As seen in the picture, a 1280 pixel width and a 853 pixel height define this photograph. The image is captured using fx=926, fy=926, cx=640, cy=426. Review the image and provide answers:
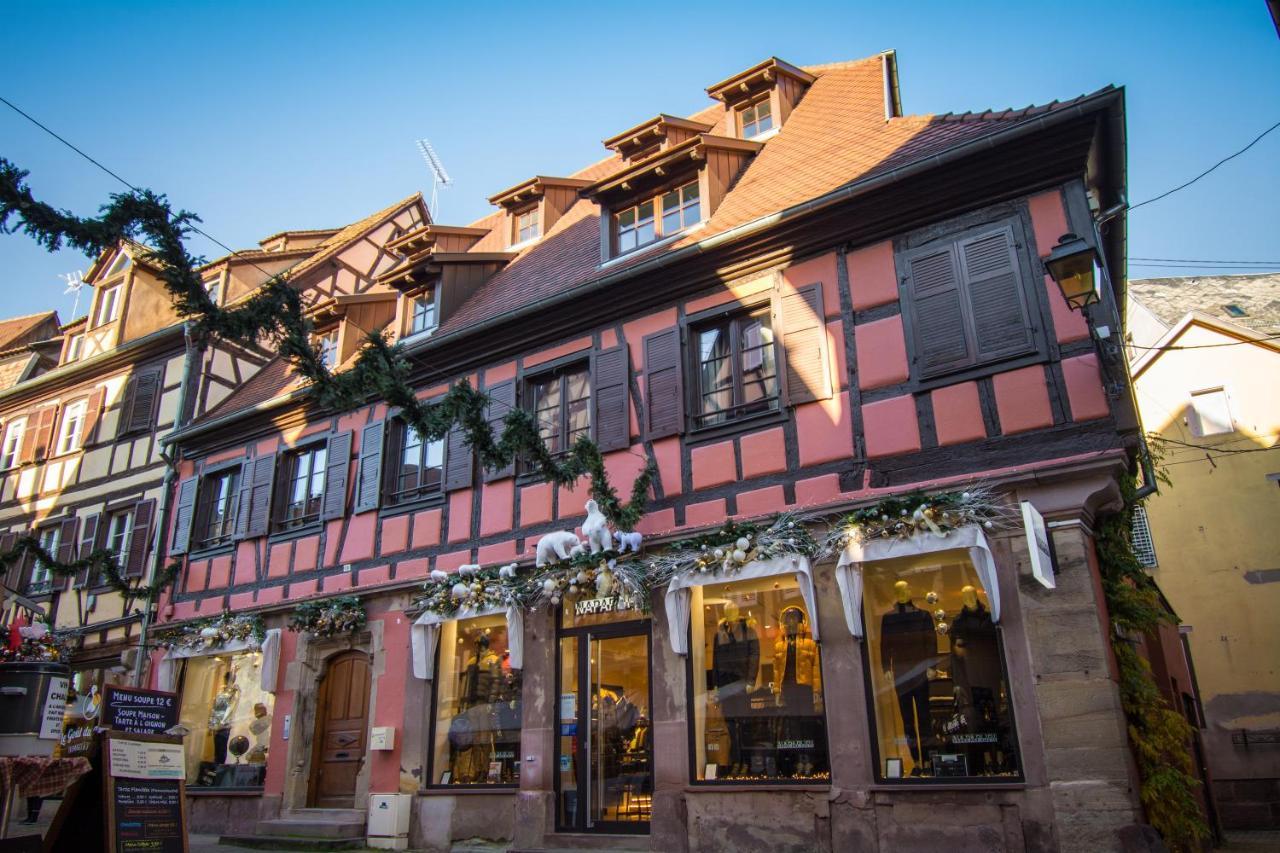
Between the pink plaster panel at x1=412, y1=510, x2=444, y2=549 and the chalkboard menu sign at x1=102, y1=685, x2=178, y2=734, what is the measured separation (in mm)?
4070

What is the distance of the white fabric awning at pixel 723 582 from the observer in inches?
324

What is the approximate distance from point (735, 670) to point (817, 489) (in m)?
1.90

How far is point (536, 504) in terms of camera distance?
1053 centimetres

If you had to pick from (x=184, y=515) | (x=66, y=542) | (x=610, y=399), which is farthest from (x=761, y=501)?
(x=66, y=542)

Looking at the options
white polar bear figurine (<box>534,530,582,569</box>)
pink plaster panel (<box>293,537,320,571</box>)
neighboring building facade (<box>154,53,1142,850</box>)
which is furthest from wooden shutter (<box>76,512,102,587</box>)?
white polar bear figurine (<box>534,530,582,569</box>)

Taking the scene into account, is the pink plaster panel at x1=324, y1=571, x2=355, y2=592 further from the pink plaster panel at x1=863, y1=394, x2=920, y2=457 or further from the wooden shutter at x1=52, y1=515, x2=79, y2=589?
the wooden shutter at x1=52, y1=515, x2=79, y2=589

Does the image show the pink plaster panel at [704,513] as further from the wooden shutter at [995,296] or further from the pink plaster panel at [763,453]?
the wooden shutter at [995,296]

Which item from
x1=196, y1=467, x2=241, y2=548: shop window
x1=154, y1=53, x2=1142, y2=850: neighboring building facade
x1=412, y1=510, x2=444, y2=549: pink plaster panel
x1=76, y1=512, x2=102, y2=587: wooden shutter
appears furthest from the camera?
x1=76, y1=512, x2=102, y2=587: wooden shutter

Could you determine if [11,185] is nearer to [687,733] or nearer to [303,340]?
[303,340]

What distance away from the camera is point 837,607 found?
8.22 meters

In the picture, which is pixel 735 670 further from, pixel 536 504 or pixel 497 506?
pixel 497 506

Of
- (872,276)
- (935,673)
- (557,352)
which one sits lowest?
(935,673)

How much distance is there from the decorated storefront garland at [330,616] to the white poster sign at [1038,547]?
794cm

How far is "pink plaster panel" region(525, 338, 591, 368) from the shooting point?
1098 cm
